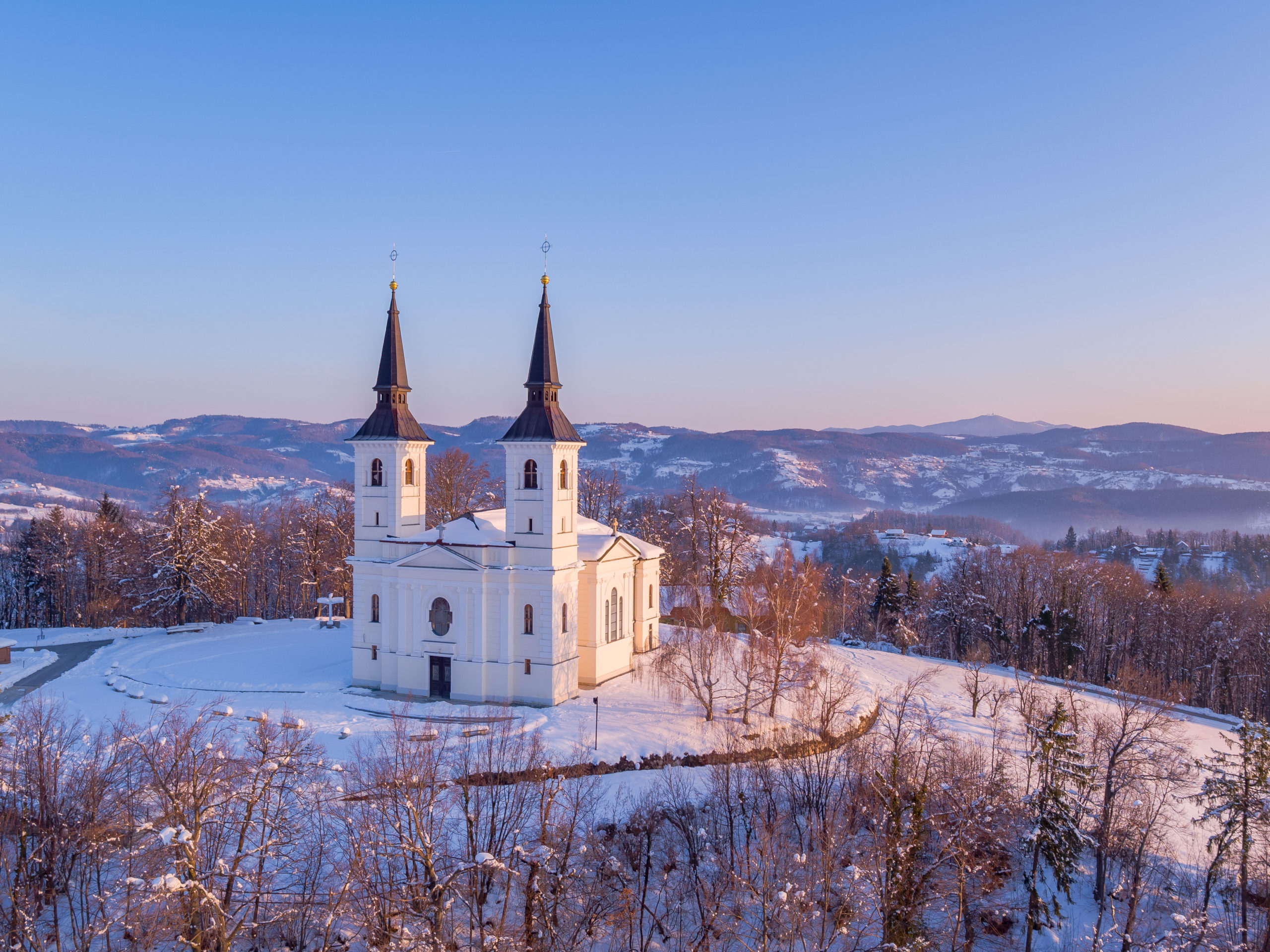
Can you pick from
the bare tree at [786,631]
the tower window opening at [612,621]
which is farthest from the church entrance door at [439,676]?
the bare tree at [786,631]

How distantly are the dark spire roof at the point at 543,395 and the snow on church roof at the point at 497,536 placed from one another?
13.7 ft

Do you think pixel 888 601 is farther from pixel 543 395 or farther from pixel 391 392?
pixel 391 392

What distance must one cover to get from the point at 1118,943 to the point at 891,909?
8804 mm

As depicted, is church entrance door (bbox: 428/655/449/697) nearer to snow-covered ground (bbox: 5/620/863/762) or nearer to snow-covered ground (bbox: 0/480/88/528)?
snow-covered ground (bbox: 5/620/863/762)

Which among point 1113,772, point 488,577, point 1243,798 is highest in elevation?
point 488,577

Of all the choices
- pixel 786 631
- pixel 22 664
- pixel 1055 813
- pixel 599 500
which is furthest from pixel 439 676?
pixel 599 500

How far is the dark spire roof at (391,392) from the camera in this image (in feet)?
118

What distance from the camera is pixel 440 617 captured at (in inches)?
1341

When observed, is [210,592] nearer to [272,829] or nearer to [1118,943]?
[272,829]

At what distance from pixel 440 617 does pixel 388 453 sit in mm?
7688

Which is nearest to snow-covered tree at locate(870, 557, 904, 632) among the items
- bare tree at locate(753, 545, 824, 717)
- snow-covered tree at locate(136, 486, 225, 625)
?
bare tree at locate(753, 545, 824, 717)

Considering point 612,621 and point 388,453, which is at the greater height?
point 388,453

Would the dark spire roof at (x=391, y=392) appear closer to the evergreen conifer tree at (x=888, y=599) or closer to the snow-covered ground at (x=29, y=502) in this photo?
the evergreen conifer tree at (x=888, y=599)

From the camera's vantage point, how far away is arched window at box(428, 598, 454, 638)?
34.0m
